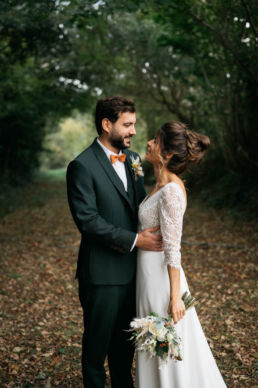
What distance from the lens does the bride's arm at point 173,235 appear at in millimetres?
2564

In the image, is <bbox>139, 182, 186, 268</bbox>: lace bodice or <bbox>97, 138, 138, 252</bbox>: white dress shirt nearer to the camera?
<bbox>139, 182, 186, 268</bbox>: lace bodice

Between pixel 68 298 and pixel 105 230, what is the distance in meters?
3.76

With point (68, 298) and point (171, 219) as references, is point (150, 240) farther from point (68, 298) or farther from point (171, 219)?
point (68, 298)

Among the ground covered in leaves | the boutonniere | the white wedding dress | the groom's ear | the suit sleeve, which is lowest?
the ground covered in leaves

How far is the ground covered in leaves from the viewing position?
13.2 feet

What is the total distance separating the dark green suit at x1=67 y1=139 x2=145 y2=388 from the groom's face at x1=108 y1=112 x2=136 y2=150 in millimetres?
134

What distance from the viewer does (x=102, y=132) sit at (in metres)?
2.95

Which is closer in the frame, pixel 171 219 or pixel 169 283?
pixel 171 219

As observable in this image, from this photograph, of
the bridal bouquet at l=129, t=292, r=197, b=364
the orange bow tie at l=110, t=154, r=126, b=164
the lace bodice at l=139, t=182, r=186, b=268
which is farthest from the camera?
the orange bow tie at l=110, t=154, r=126, b=164

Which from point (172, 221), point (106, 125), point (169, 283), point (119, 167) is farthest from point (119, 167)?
point (169, 283)

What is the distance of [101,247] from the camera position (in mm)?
2824

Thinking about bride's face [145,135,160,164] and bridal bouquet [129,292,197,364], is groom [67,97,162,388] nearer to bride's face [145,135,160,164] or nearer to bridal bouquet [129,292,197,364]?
bride's face [145,135,160,164]

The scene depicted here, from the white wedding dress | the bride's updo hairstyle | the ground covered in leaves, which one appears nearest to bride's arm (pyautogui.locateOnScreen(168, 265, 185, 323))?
the white wedding dress

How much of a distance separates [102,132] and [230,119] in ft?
26.8
